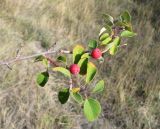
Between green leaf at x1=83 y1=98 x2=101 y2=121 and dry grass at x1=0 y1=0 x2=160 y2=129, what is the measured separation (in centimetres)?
220

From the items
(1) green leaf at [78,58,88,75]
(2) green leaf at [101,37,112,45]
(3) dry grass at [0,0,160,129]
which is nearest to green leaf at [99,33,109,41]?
(2) green leaf at [101,37,112,45]

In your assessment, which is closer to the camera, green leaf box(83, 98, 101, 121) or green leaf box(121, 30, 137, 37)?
green leaf box(83, 98, 101, 121)

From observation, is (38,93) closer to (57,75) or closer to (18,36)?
(57,75)

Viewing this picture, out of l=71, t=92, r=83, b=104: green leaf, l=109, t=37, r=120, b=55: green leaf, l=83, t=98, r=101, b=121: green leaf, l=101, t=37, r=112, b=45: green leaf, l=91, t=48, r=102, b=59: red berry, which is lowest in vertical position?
l=83, t=98, r=101, b=121: green leaf

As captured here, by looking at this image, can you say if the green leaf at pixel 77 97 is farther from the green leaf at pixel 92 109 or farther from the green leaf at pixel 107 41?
the green leaf at pixel 107 41

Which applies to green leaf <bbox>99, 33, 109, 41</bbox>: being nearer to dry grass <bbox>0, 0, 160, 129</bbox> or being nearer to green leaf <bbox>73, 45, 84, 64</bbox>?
green leaf <bbox>73, 45, 84, 64</bbox>

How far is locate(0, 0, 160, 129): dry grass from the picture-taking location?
2949 millimetres

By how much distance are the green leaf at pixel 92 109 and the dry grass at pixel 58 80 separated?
2.20 metres

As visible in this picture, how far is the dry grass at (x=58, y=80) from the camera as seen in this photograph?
9.68 feet

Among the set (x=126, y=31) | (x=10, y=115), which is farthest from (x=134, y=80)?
(x=126, y=31)

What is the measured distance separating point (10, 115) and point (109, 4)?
3.18 metres

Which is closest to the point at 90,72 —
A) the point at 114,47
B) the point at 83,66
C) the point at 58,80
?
the point at 83,66

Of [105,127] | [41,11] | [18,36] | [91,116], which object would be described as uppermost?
[41,11]

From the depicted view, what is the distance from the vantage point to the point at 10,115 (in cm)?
283
